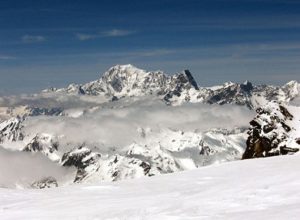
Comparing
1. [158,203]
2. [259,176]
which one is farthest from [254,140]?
[158,203]

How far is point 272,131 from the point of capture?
87.0 metres

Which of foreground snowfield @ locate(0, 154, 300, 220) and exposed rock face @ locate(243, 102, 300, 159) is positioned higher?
foreground snowfield @ locate(0, 154, 300, 220)

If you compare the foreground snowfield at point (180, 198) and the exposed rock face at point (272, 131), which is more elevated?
the foreground snowfield at point (180, 198)

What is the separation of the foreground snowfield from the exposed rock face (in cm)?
5557

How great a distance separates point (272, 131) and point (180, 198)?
67.9m

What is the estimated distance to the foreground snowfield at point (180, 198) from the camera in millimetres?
18328

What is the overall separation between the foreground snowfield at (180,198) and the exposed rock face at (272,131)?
182 ft

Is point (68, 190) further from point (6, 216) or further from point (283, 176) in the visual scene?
point (283, 176)

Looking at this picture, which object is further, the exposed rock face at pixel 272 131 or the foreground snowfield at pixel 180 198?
the exposed rock face at pixel 272 131

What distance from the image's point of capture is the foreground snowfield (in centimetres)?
1833

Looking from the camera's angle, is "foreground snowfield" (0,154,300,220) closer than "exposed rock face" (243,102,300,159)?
Yes

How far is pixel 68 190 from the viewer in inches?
1081

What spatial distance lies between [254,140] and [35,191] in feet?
226

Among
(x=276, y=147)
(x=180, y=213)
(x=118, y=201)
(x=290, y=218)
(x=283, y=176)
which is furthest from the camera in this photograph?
(x=276, y=147)
